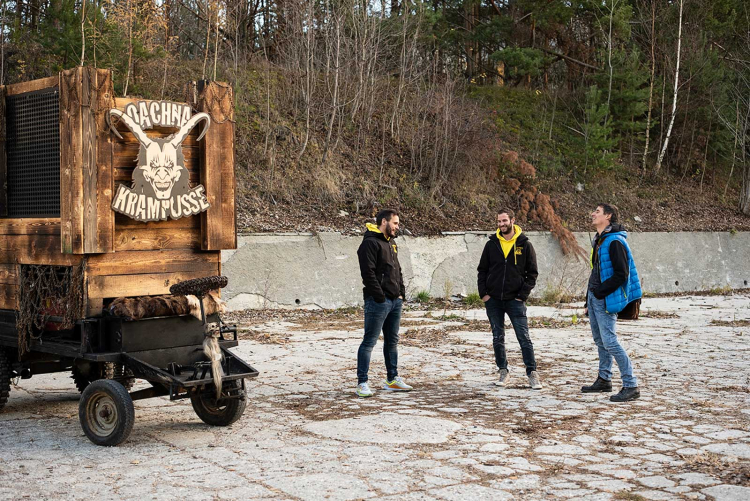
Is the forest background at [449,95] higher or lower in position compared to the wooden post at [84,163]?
higher

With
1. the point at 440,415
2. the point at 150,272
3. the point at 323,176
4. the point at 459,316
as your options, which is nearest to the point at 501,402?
the point at 440,415

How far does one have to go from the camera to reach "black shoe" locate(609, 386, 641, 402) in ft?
25.8

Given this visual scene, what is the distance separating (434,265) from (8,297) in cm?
1237

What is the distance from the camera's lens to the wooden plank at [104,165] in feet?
21.2

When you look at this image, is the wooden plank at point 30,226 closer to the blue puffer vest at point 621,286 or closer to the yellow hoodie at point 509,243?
the yellow hoodie at point 509,243

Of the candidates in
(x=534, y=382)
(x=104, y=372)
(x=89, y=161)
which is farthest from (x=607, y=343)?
(x=89, y=161)

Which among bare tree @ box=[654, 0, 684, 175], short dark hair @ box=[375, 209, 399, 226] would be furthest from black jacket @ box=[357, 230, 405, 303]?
bare tree @ box=[654, 0, 684, 175]

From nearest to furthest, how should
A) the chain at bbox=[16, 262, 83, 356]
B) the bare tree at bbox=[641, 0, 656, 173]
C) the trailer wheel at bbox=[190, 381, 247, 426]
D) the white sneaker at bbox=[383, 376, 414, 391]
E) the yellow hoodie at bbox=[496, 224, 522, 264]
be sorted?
the chain at bbox=[16, 262, 83, 356], the trailer wheel at bbox=[190, 381, 247, 426], the white sneaker at bbox=[383, 376, 414, 391], the yellow hoodie at bbox=[496, 224, 522, 264], the bare tree at bbox=[641, 0, 656, 173]

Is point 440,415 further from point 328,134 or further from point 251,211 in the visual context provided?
point 328,134

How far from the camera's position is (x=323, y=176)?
64.5 feet

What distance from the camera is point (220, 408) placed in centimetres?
704

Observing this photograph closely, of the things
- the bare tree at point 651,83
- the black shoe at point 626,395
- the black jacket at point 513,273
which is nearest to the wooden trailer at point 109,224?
the black jacket at point 513,273

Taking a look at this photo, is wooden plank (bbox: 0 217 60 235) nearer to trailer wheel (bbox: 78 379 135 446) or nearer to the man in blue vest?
trailer wheel (bbox: 78 379 135 446)

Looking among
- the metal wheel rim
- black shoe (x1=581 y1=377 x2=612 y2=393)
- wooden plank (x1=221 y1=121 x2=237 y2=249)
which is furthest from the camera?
black shoe (x1=581 y1=377 x2=612 y2=393)
